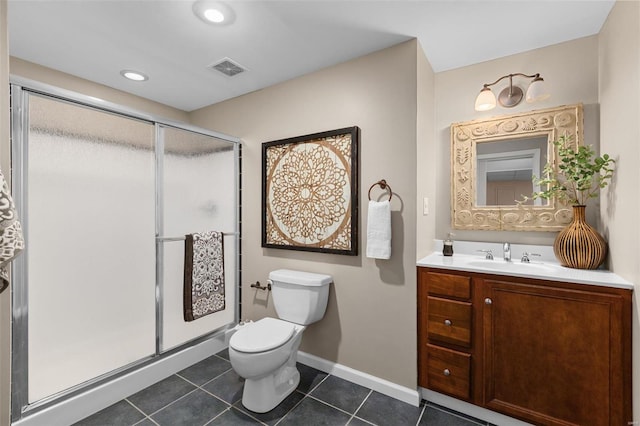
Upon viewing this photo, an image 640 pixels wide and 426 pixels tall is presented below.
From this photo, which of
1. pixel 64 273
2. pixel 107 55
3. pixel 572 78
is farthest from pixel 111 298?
pixel 572 78

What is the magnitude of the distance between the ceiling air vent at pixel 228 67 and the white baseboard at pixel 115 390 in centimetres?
217

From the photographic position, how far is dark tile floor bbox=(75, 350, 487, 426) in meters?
1.65

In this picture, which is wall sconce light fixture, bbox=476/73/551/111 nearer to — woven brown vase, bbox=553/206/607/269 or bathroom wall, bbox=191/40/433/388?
bathroom wall, bbox=191/40/433/388

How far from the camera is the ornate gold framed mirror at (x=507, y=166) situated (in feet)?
6.16

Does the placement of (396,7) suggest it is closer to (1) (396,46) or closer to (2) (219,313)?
(1) (396,46)

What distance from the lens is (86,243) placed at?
1747 millimetres

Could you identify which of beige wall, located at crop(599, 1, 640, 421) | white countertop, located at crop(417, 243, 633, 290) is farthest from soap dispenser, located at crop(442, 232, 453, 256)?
beige wall, located at crop(599, 1, 640, 421)

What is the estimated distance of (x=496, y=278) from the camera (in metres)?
1.60

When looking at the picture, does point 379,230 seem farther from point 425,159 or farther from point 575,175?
point 575,175

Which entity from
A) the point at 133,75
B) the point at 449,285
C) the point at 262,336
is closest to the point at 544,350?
the point at 449,285

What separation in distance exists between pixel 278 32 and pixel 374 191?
117 cm

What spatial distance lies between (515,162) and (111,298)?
2.87 metres

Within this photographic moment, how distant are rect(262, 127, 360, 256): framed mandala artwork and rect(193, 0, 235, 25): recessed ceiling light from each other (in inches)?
34.9

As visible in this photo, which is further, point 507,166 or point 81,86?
point 81,86
